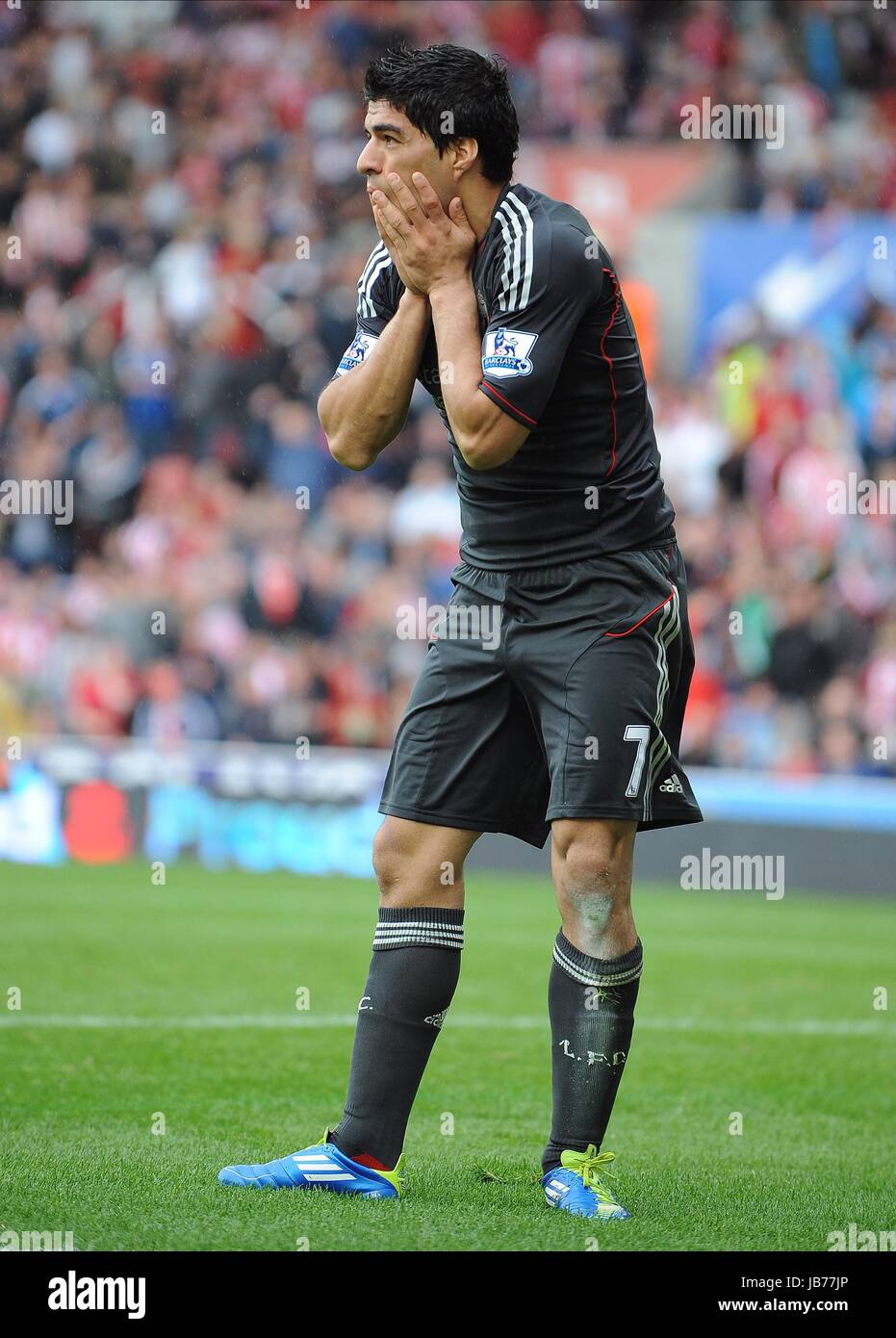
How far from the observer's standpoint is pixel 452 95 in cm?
393

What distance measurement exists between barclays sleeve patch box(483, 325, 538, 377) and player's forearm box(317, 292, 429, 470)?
0.23 meters

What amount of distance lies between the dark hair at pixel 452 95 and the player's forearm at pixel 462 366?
30 cm

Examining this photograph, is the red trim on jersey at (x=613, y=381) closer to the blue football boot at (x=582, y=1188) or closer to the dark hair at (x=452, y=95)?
the dark hair at (x=452, y=95)

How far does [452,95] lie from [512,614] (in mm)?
1110

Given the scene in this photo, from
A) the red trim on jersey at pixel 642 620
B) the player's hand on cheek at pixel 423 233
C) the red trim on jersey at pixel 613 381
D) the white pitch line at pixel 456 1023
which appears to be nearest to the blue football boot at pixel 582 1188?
the red trim on jersey at pixel 642 620

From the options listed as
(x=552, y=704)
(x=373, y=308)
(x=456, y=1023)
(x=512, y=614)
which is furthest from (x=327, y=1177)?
(x=456, y=1023)

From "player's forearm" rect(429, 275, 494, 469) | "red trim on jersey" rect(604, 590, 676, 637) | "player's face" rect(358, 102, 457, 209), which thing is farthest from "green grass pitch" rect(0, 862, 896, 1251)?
"player's face" rect(358, 102, 457, 209)

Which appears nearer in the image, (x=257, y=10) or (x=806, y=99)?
(x=806, y=99)

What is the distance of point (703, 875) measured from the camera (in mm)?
12195

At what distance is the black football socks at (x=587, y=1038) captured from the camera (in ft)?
13.2

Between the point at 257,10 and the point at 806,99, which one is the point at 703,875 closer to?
the point at 806,99

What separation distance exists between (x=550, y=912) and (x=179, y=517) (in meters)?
5.84

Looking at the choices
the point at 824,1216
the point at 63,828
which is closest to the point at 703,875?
the point at 63,828
